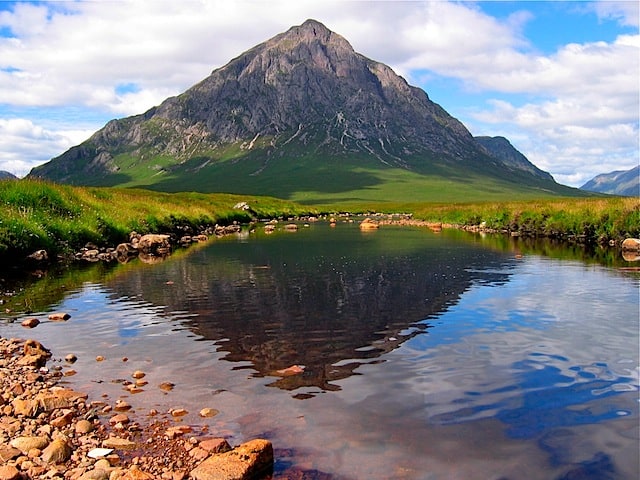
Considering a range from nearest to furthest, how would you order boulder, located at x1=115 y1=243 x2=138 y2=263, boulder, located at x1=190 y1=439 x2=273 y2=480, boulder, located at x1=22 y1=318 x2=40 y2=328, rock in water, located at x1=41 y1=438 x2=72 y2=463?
boulder, located at x1=190 y1=439 x2=273 y2=480 < rock in water, located at x1=41 y1=438 x2=72 y2=463 < boulder, located at x1=22 y1=318 x2=40 y2=328 < boulder, located at x1=115 y1=243 x2=138 y2=263

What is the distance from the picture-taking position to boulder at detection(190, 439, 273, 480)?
8391mm

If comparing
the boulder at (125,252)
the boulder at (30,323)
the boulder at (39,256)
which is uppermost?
the boulder at (39,256)

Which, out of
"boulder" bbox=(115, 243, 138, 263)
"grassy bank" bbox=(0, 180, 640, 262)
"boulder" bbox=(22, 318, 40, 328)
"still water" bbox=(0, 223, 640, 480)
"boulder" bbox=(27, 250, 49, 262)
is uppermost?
"grassy bank" bbox=(0, 180, 640, 262)

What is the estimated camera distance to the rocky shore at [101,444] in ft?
27.9

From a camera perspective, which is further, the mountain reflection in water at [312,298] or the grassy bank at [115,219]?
the grassy bank at [115,219]

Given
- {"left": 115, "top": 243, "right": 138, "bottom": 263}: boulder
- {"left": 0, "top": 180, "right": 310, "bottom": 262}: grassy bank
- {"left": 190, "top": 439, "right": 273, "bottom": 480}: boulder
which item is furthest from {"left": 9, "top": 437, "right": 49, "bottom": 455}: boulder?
{"left": 115, "top": 243, "right": 138, "bottom": 263}: boulder

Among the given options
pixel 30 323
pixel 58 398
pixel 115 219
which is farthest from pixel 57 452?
pixel 115 219

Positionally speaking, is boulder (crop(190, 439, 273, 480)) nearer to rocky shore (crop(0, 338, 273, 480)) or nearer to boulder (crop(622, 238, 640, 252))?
rocky shore (crop(0, 338, 273, 480))

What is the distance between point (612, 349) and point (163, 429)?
1215 centimetres

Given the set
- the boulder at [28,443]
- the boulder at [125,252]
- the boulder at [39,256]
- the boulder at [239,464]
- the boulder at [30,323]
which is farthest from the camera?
the boulder at [125,252]

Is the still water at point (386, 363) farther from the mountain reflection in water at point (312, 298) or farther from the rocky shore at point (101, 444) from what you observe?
the rocky shore at point (101, 444)

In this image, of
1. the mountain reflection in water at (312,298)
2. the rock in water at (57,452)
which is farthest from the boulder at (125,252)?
the rock in water at (57,452)

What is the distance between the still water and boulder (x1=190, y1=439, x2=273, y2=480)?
1.06 ft

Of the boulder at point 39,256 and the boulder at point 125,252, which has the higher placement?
the boulder at point 39,256
